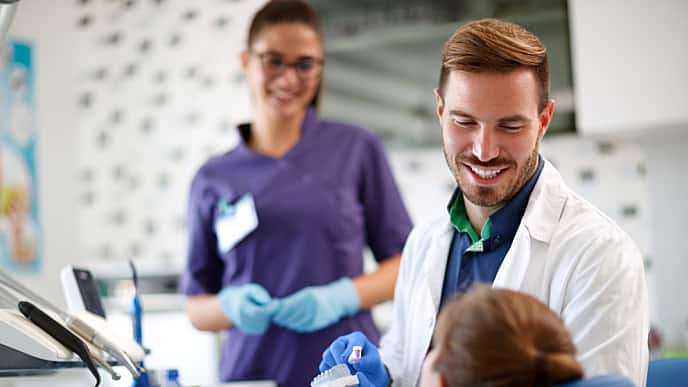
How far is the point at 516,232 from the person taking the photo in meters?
1.41

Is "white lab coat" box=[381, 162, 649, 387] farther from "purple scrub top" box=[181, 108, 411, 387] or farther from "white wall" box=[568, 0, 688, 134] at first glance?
"white wall" box=[568, 0, 688, 134]

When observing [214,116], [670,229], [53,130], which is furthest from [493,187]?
[53,130]

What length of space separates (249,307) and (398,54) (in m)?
2.38

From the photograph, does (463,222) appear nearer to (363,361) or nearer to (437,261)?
(437,261)

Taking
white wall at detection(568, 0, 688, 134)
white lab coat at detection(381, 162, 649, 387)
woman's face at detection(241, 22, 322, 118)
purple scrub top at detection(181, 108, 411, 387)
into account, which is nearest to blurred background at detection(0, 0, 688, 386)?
white wall at detection(568, 0, 688, 134)

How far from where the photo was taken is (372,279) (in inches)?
80.8

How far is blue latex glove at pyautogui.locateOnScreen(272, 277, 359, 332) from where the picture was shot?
1929 millimetres

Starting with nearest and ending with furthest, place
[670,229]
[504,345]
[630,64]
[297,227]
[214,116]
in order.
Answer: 1. [504,345]
2. [297,227]
3. [630,64]
4. [670,229]
5. [214,116]

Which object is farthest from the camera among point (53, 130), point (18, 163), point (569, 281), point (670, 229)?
point (53, 130)

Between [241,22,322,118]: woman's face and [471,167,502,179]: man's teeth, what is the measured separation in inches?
32.0

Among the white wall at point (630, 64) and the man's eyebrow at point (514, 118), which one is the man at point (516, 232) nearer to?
the man's eyebrow at point (514, 118)

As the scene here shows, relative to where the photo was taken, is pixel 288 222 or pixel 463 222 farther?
pixel 288 222

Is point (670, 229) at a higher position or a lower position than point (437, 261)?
lower

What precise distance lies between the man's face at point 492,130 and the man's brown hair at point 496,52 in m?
0.01
